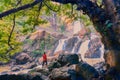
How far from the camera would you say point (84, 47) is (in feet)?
169

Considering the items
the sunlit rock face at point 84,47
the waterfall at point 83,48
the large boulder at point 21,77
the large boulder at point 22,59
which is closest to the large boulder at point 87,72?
the large boulder at point 21,77

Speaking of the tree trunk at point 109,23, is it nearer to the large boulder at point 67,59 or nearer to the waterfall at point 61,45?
the large boulder at point 67,59

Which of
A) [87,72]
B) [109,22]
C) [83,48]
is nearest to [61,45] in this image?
[83,48]

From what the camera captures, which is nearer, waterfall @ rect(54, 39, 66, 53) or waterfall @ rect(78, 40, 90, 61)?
waterfall @ rect(78, 40, 90, 61)

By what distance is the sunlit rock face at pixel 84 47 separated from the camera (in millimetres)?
48253

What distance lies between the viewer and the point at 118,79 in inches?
305

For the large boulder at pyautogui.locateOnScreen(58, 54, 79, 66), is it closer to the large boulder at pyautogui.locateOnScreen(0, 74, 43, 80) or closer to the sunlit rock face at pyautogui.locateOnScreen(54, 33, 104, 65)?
the large boulder at pyautogui.locateOnScreen(0, 74, 43, 80)

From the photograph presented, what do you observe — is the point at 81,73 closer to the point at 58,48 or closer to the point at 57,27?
the point at 58,48

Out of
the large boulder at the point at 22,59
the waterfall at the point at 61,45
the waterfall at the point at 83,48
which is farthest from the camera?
the waterfall at the point at 61,45

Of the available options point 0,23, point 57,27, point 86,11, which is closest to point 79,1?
point 86,11

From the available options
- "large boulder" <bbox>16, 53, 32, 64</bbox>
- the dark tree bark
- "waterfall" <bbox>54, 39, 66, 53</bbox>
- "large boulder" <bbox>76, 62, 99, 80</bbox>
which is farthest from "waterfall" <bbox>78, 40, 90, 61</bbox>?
the dark tree bark

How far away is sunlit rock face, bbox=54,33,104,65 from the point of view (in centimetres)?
4825

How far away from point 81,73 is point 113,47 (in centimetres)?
215

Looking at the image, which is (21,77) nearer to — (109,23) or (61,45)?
(109,23)
